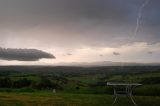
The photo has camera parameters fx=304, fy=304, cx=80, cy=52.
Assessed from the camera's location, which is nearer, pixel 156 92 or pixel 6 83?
pixel 156 92

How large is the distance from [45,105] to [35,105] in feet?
1.71

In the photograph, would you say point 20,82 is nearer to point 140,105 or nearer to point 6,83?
point 6,83

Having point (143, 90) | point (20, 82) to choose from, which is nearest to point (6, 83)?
point (20, 82)

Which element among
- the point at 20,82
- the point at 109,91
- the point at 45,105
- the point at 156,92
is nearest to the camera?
the point at 45,105

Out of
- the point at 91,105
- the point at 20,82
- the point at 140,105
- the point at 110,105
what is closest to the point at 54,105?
the point at 91,105

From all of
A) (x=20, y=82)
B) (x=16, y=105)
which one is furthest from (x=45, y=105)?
(x=20, y=82)

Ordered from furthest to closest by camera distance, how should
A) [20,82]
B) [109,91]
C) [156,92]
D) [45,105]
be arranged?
[20,82] < [109,91] < [156,92] < [45,105]

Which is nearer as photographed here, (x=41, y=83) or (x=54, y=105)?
A: (x=54, y=105)

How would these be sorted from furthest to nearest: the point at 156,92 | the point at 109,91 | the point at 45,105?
the point at 109,91 → the point at 156,92 → the point at 45,105

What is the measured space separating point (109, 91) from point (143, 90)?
9.20 feet

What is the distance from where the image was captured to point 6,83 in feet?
112

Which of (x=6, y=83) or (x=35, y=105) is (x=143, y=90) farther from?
(x=6, y=83)

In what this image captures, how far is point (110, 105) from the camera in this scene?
15.2 m

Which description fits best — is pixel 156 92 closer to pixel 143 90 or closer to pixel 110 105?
pixel 143 90
